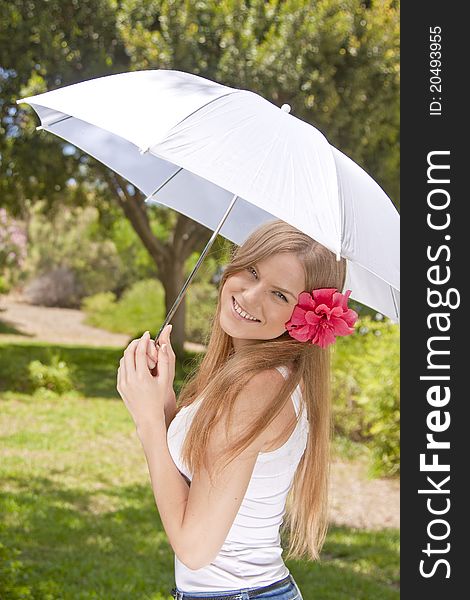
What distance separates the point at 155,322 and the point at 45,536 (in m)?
14.1

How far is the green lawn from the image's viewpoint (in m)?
5.02

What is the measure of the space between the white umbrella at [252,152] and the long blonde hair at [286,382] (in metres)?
0.08

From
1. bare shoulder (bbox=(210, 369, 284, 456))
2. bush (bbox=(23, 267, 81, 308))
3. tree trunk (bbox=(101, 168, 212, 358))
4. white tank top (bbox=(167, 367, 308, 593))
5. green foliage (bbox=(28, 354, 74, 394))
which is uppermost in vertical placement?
bush (bbox=(23, 267, 81, 308))

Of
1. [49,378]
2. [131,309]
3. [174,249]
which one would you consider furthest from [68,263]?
[49,378]

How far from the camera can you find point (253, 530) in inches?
75.8

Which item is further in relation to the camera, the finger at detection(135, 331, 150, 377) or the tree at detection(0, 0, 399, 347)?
the tree at detection(0, 0, 399, 347)

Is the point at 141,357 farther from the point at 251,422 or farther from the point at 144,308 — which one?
the point at 144,308

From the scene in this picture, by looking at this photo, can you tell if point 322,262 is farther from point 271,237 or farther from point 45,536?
point 45,536

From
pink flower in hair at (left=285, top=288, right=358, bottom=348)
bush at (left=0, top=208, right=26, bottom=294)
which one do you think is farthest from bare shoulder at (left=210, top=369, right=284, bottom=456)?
bush at (left=0, top=208, right=26, bottom=294)

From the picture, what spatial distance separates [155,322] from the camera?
2000 cm

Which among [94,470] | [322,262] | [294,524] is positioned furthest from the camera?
[94,470]

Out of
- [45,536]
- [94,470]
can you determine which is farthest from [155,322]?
[45,536]

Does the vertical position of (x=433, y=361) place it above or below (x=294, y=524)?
above

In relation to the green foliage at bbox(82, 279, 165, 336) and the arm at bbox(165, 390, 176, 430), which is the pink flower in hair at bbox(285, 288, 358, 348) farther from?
the green foliage at bbox(82, 279, 165, 336)
